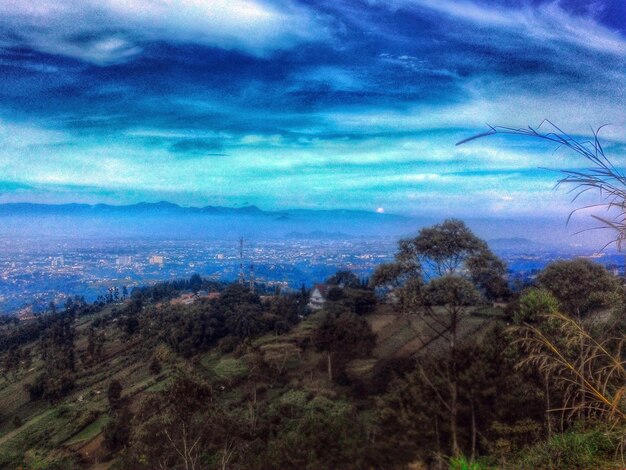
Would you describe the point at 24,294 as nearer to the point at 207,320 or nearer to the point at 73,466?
the point at 207,320

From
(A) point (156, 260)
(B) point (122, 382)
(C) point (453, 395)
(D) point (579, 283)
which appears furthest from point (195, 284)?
(C) point (453, 395)

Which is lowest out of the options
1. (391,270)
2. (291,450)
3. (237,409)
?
(237,409)

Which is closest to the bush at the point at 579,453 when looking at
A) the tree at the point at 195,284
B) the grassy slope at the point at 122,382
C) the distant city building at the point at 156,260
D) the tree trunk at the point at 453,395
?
the tree trunk at the point at 453,395

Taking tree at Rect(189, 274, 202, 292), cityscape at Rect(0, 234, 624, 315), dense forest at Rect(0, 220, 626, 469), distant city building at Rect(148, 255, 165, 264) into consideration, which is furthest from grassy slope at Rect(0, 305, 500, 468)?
distant city building at Rect(148, 255, 165, 264)

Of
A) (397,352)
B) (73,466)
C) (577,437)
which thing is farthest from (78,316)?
(577,437)

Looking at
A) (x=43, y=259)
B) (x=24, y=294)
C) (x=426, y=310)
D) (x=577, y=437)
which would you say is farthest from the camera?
(x=43, y=259)

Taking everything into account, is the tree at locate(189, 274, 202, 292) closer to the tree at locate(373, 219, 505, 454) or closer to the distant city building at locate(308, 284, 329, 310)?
the distant city building at locate(308, 284, 329, 310)

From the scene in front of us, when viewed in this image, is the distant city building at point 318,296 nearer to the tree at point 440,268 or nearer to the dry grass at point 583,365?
the tree at point 440,268
